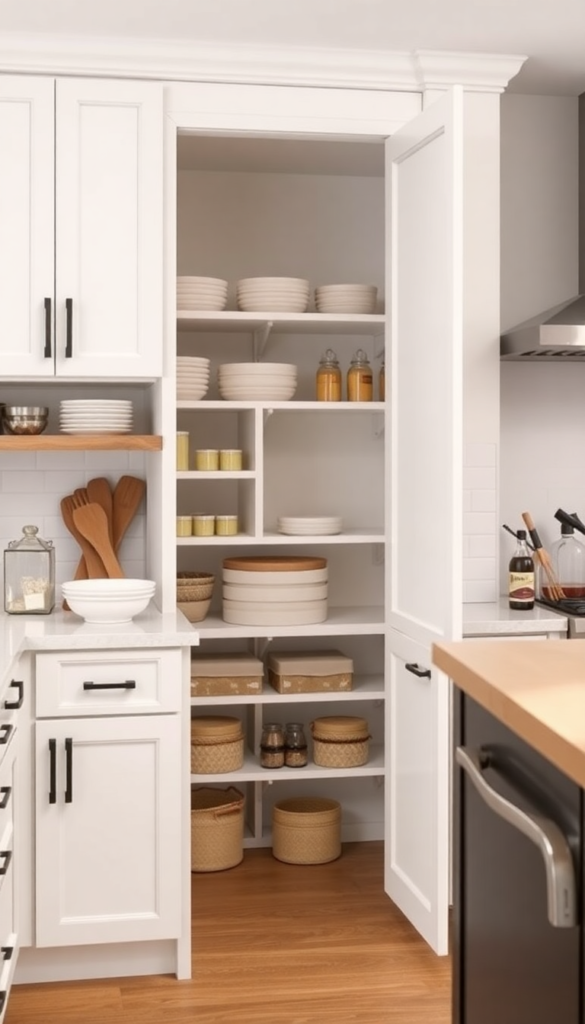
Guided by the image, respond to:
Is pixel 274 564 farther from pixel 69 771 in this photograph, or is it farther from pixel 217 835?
pixel 69 771

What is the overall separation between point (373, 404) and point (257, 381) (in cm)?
39

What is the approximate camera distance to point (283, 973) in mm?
3205

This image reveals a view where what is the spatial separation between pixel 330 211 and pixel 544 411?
1068 millimetres

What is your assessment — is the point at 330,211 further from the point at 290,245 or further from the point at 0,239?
the point at 0,239

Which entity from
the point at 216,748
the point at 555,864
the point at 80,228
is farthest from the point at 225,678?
the point at 555,864

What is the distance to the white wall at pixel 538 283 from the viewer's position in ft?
13.8

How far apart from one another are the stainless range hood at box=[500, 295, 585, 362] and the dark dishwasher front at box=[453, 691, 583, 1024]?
1.89 meters

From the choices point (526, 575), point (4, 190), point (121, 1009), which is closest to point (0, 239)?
point (4, 190)

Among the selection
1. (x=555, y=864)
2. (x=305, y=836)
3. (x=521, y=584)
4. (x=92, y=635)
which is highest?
(x=521, y=584)

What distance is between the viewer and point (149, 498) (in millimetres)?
3783

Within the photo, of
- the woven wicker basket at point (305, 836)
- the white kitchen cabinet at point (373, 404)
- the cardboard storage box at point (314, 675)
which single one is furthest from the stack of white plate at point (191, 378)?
the woven wicker basket at point (305, 836)

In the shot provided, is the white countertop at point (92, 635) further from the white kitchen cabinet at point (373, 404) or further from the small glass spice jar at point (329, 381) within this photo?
the small glass spice jar at point (329, 381)

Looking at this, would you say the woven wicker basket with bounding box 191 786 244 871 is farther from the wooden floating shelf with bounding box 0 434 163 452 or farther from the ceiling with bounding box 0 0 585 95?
the ceiling with bounding box 0 0 585 95

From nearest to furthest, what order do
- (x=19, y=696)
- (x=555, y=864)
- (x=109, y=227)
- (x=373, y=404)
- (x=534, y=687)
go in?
(x=555, y=864), (x=534, y=687), (x=19, y=696), (x=109, y=227), (x=373, y=404)
